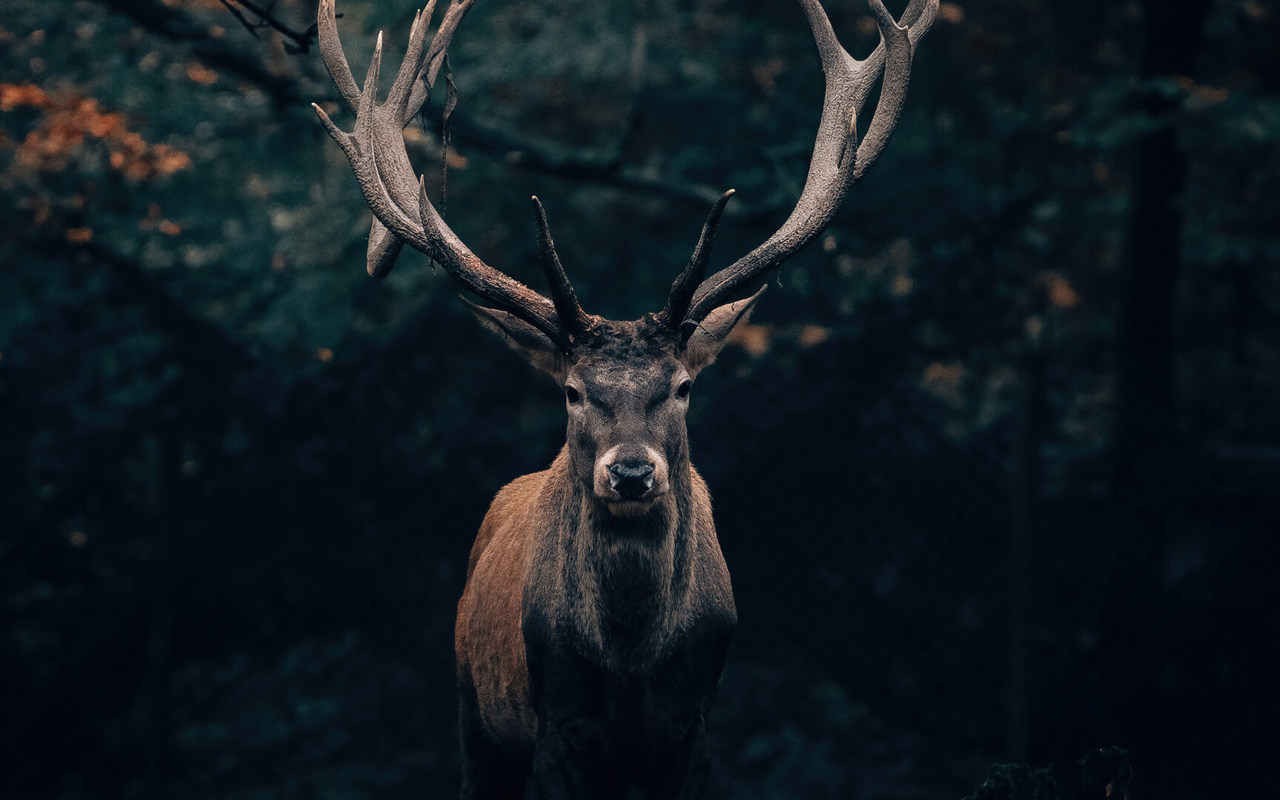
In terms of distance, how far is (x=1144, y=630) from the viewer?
5.39 meters

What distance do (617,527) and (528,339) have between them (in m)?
0.65

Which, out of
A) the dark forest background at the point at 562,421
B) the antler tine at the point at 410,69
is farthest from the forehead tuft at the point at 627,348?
the dark forest background at the point at 562,421

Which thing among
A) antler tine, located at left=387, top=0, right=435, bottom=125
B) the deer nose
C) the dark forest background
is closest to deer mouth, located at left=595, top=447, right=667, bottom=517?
the deer nose

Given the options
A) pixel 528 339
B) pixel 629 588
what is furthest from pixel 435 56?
pixel 629 588

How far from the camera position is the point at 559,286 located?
9.93 feet

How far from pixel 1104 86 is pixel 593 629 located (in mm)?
5635

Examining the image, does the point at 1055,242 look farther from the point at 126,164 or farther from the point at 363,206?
the point at 126,164

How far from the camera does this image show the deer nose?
2.73 meters

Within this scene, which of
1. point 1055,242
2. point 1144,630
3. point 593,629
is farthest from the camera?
point 1055,242

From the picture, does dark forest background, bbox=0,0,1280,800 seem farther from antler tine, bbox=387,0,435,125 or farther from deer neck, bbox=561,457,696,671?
deer neck, bbox=561,457,696,671

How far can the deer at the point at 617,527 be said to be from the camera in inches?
118

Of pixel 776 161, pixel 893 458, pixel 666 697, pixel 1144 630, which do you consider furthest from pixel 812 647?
pixel 666 697

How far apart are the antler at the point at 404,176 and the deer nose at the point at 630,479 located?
0.56 meters

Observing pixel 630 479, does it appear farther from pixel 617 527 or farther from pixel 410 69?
pixel 410 69
